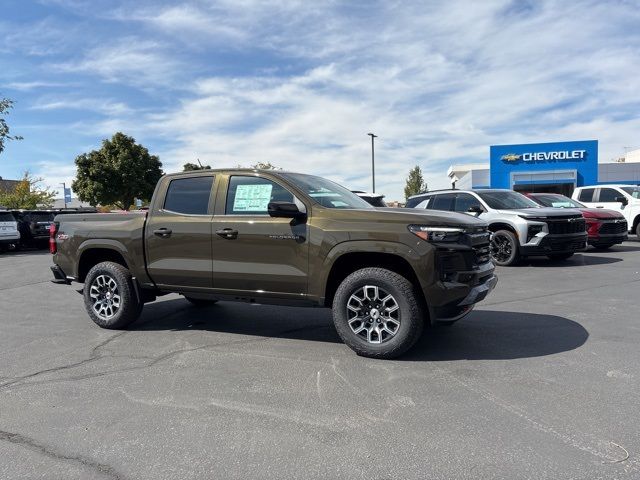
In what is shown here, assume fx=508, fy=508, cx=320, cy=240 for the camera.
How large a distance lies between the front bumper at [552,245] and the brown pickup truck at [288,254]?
5842mm

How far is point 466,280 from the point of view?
15.1ft

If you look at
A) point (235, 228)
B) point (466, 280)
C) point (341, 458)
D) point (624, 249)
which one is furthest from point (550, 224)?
point (341, 458)

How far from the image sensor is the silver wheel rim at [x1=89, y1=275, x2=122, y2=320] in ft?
20.4

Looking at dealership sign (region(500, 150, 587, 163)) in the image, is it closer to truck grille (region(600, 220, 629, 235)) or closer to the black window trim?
truck grille (region(600, 220, 629, 235))

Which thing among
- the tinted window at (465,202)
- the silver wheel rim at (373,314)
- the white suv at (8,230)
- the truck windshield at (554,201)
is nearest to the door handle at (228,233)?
the silver wheel rim at (373,314)

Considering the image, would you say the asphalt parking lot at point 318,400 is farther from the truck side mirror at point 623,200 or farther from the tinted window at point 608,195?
the tinted window at point 608,195

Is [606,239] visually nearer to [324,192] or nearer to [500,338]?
[500,338]

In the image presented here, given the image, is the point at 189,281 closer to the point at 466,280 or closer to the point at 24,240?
the point at 466,280

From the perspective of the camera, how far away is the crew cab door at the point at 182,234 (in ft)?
18.4

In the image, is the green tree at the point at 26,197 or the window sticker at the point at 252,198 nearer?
the window sticker at the point at 252,198

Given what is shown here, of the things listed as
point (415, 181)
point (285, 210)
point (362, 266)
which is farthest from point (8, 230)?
point (415, 181)

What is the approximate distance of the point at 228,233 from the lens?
540 centimetres

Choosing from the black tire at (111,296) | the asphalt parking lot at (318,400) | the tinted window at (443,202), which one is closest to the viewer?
the asphalt parking lot at (318,400)

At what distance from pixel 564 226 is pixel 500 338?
6368 mm
